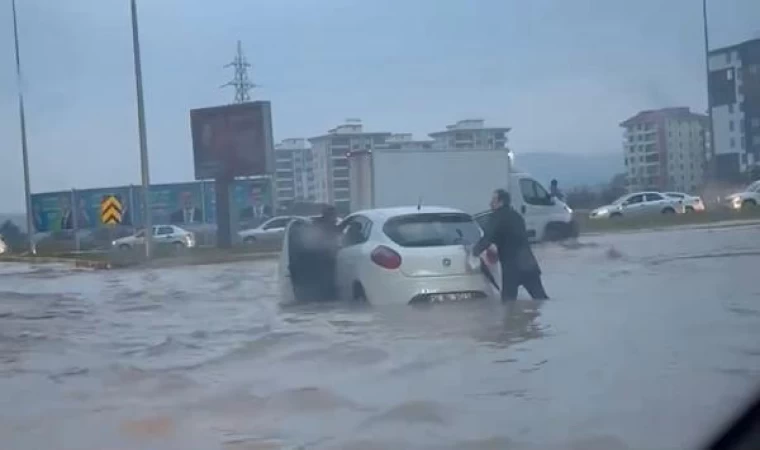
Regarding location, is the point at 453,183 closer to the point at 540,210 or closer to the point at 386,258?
the point at 540,210

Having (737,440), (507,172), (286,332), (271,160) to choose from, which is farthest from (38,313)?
(271,160)

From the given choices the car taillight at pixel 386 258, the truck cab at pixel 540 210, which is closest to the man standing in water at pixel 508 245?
the car taillight at pixel 386 258

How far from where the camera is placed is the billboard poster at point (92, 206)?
151 feet

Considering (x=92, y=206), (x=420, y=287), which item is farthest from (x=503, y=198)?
(x=92, y=206)

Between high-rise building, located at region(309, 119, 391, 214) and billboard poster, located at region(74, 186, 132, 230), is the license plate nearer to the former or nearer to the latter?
high-rise building, located at region(309, 119, 391, 214)

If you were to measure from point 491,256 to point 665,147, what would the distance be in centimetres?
1141

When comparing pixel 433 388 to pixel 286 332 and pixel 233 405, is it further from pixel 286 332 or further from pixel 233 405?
pixel 286 332

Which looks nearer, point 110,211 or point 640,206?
point 640,206

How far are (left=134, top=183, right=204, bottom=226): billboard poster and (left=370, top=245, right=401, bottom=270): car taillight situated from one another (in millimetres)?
33719

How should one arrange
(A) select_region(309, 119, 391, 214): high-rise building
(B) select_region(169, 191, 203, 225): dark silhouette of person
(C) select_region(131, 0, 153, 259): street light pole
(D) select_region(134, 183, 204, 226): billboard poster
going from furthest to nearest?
(B) select_region(169, 191, 203, 225): dark silhouette of person, (D) select_region(134, 183, 204, 226): billboard poster, (C) select_region(131, 0, 153, 259): street light pole, (A) select_region(309, 119, 391, 214): high-rise building

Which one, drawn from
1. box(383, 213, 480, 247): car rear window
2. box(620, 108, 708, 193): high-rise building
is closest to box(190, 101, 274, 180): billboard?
box(620, 108, 708, 193): high-rise building

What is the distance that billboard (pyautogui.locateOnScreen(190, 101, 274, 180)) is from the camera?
36.9m

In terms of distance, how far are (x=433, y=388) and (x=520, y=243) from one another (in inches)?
163

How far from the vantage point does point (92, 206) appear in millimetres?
47312
